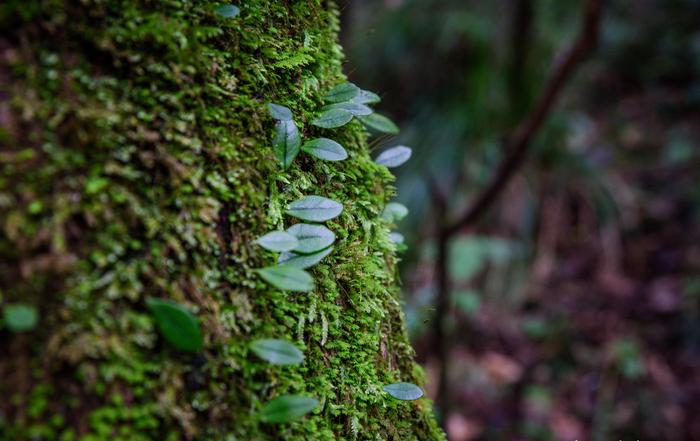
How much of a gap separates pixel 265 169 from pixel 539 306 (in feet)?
13.7

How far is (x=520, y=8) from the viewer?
3.41 m

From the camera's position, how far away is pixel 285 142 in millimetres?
708

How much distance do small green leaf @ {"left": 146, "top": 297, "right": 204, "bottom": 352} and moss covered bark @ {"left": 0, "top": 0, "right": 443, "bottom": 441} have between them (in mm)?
13

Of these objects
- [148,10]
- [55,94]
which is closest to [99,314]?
[55,94]

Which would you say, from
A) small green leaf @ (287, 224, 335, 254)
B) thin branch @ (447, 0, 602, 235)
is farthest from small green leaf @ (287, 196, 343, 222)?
thin branch @ (447, 0, 602, 235)

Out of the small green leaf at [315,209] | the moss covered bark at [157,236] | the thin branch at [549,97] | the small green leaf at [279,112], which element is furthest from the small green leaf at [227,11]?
the thin branch at [549,97]

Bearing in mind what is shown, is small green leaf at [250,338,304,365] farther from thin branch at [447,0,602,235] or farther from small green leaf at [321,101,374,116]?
thin branch at [447,0,602,235]

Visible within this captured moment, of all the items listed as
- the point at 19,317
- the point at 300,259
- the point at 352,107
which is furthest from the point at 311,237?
the point at 19,317

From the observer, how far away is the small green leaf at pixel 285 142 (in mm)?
706

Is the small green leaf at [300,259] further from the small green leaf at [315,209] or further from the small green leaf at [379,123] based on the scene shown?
the small green leaf at [379,123]

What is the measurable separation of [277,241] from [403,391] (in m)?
0.32

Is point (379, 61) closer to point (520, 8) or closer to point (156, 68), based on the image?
point (520, 8)

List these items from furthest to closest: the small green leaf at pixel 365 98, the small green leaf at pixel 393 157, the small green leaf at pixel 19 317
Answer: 1. the small green leaf at pixel 393 157
2. the small green leaf at pixel 365 98
3. the small green leaf at pixel 19 317

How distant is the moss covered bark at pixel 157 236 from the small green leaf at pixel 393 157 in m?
0.27
